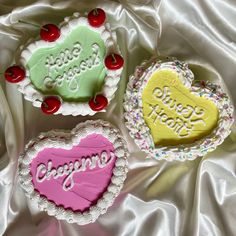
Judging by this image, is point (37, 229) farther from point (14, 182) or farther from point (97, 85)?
point (97, 85)

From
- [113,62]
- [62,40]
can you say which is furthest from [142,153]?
[62,40]

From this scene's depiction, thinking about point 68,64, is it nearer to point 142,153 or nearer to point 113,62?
point 113,62

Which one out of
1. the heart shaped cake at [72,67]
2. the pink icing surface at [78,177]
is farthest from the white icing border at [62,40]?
the pink icing surface at [78,177]

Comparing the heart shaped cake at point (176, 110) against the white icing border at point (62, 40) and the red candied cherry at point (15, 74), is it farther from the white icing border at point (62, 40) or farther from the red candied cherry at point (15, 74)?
the red candied cherry at point (15, 74)

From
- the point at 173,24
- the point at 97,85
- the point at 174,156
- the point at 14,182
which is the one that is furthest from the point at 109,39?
the point at 14,182

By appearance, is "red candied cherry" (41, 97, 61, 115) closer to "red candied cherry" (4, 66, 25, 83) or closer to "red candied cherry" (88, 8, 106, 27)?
"red candied cherry" (4, 66, 25, 83)
